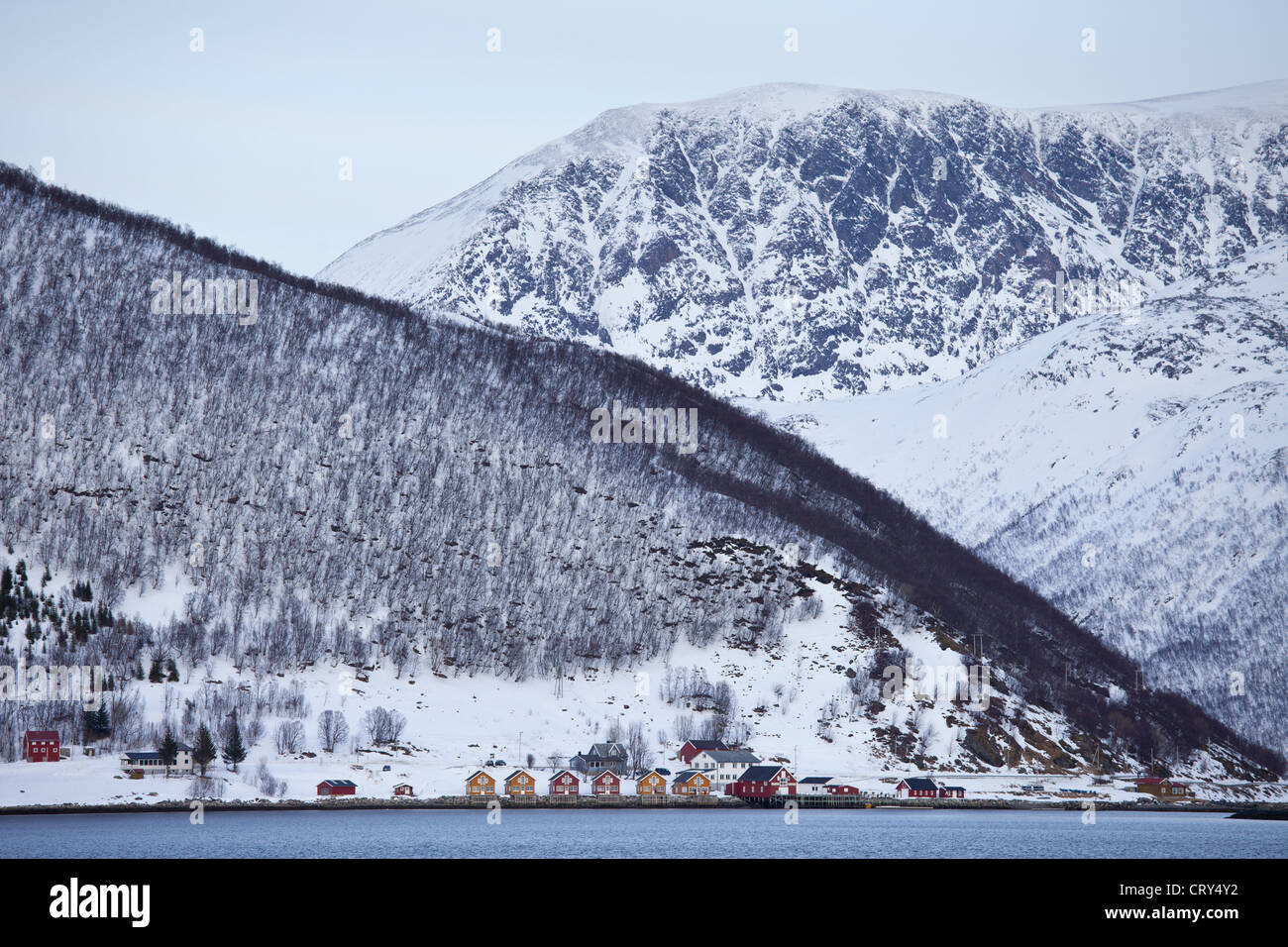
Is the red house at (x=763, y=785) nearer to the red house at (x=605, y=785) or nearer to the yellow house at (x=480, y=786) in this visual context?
the red house at (x=605, y=785)

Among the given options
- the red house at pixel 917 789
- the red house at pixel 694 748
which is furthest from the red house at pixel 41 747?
the red house at pixel 917 789

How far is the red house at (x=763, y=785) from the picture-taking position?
151 metres

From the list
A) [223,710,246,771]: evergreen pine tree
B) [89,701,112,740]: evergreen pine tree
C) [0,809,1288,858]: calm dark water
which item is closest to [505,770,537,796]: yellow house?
[0,809,1288,858]: calm dark water

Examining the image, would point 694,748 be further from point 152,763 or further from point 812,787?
point 152,763

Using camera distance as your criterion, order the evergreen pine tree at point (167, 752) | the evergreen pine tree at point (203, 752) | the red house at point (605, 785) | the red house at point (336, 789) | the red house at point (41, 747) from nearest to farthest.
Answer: the red house at point (41, 747)
the evergreen pine tree at point (167, 752)
the evergreen pine tree at point (203, 752)
the red house at point (336, 789)
the red house at point (605, 785)

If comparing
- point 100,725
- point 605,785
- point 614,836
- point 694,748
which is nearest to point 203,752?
point 100,725

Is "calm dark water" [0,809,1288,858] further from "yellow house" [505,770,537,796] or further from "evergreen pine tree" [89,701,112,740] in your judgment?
"evergreen pine tree" [89,701,112,740]

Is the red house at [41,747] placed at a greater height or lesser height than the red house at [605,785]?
greater

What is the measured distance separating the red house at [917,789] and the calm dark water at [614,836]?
43.0 ft

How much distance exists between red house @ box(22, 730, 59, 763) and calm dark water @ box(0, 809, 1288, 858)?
13.9 m

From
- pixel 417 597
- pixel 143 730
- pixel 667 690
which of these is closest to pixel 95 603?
pixel 143 730

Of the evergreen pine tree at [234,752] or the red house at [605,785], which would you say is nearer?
the evergreen pine tree at [234,752]

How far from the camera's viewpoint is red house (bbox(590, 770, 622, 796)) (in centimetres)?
14838
